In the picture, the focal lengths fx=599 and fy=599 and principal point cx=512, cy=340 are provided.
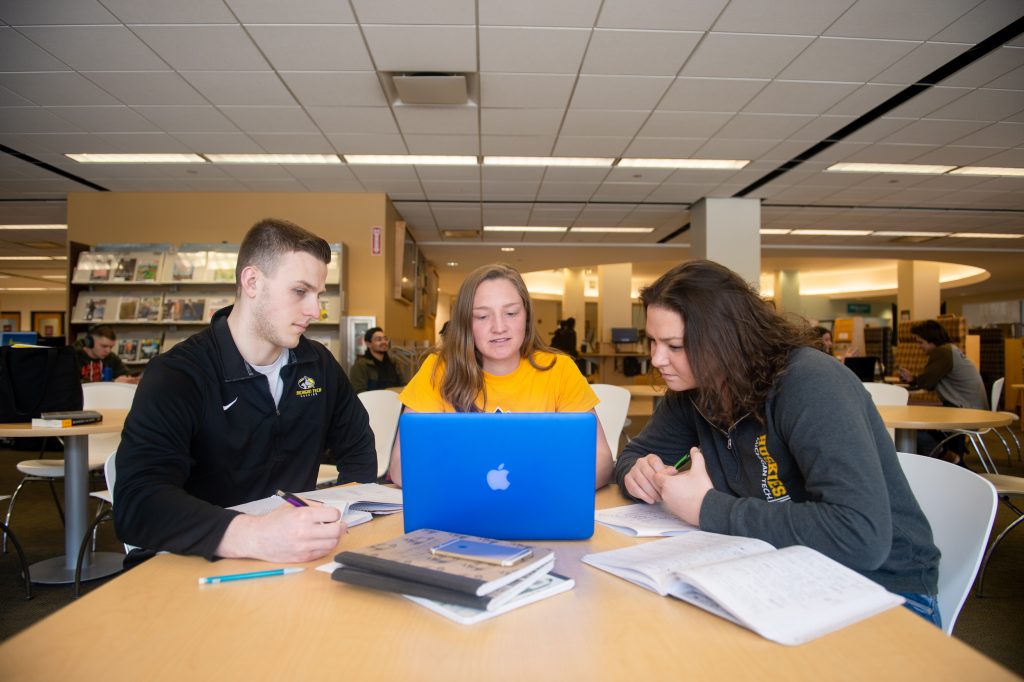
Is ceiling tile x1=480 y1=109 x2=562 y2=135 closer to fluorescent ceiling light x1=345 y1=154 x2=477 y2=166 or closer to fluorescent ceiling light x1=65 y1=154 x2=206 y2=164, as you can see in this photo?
fluorescent ceiling light x1=345 y1=154 x2=477 y2=166

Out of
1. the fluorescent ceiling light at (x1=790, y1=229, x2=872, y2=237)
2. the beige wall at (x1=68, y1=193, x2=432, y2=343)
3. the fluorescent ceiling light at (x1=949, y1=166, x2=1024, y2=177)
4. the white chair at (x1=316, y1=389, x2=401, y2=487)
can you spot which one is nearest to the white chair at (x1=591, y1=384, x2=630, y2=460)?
the white chair at (x1=316, y1=389, x2=401, y2=487)

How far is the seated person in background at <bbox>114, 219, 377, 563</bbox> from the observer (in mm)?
990

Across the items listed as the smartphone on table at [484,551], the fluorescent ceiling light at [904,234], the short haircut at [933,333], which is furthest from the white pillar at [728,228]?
the smartphone on table at [484,551]

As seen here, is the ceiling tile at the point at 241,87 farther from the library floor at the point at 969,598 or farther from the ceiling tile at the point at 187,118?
the library floor at the point at 969,598

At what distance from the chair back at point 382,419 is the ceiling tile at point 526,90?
2.33 metres

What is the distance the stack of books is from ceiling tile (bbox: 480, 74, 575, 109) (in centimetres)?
391

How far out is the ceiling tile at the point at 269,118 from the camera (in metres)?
4.71

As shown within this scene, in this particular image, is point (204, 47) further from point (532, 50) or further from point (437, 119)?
point (532, 50)

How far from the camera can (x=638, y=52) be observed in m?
3.81

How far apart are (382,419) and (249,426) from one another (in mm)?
2034

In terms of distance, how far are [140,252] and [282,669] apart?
7.44m

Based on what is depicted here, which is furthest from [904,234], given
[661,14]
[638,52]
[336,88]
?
[336,88]

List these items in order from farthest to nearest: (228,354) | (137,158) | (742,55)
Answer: (137,158), (742,55), (228,354)

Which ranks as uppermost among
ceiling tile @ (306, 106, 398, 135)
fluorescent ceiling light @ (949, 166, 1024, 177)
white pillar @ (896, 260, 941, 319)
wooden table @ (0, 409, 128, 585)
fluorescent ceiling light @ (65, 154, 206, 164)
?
fluorescent ceiling light @ (949, 166, 1024, 177)
